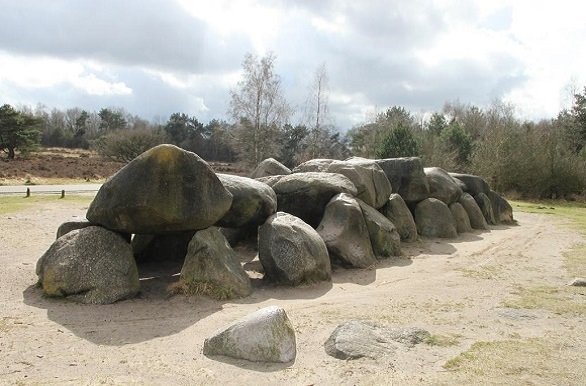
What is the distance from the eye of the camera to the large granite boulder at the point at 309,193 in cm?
1332

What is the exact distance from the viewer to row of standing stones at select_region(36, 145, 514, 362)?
8.85 m

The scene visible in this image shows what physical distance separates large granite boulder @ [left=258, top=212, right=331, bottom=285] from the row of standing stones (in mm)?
20

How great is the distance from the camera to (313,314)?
8.23m

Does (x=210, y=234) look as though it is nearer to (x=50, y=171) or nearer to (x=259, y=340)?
(x=259, y=340)

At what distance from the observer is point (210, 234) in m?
9.87

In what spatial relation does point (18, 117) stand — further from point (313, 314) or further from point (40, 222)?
point (313, 314)

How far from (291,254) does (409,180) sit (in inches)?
325

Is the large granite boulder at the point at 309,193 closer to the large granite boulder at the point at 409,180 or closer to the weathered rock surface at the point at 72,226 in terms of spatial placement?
the large granite boulder at the point at 409,180

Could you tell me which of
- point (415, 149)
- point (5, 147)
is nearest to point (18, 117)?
point (5, 147)

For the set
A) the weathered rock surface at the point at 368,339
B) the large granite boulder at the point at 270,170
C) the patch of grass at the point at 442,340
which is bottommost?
the patch of grass at the point at 442,340

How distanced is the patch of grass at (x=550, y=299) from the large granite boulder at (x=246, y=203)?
523 cm

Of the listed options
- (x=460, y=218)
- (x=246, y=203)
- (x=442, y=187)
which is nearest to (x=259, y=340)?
(x=246, y=203)

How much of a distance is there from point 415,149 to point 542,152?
942 cm

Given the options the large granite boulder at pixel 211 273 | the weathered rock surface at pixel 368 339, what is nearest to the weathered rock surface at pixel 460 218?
the large granite boulder at pixel 211 273
